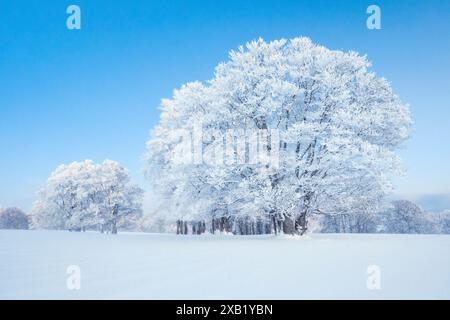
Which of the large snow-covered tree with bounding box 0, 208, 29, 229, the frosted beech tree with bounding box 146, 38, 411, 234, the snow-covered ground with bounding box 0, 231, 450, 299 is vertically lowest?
the large snow-covered tree with bounding box 0, 208, 29, 229

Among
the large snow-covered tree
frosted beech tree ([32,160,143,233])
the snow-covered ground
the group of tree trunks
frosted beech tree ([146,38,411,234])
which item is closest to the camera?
the snow-covered ground

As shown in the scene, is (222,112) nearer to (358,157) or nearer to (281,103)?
(281,103)

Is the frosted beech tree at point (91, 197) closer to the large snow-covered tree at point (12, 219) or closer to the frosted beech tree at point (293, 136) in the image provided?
the frosted beech tree at point (293, 136)

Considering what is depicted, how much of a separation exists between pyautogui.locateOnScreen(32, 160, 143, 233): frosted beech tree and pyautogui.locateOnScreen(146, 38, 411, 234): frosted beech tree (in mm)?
38194

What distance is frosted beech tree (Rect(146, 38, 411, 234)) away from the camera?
25984 mm

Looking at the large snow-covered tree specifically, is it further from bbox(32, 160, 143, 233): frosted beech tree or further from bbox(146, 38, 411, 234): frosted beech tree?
bbox(146, 38, 411, 234): frosted beech tree

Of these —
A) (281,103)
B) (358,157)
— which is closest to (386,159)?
(358,157)

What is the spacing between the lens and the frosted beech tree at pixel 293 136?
26.0 m

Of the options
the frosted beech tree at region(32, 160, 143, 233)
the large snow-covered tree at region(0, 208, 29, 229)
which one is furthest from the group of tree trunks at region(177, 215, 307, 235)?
the large snow-covered tree at region(0, 208, 29, 229)

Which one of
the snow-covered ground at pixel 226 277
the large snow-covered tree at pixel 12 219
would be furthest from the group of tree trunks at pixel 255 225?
the large snow-covered tree at pixel 12 219

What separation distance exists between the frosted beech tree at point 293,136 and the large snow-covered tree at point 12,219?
4185 inches

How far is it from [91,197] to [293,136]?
49.6 m

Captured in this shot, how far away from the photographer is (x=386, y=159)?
1034 inches
